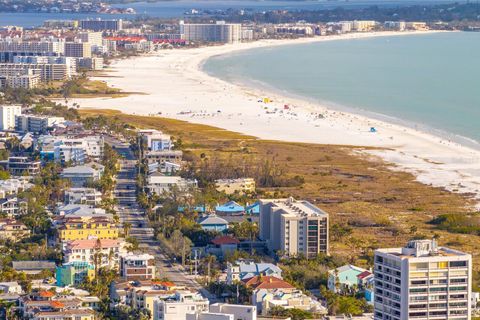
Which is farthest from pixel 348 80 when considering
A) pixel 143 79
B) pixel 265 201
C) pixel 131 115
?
pixel 265 201

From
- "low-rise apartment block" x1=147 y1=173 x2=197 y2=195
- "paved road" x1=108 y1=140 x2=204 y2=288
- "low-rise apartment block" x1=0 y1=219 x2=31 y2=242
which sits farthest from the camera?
"low-rise apartment block" x1=147 y1=173 x2=197 y2=195

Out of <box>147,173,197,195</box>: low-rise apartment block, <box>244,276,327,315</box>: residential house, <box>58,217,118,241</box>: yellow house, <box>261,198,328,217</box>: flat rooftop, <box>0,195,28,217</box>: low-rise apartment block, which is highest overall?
<box>261,198,328,217</box>: flat rooftop

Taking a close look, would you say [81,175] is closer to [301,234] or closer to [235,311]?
[301,234]

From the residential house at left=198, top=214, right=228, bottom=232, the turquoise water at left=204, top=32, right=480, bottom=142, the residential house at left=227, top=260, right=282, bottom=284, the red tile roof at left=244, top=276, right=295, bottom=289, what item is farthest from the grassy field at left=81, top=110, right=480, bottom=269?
the turquoise water at left=204, top=32, right=480, bottom=142

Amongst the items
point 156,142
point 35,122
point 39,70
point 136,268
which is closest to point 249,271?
point 136,268

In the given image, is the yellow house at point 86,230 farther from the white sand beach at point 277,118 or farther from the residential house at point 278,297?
the white sand beach at point 277,118

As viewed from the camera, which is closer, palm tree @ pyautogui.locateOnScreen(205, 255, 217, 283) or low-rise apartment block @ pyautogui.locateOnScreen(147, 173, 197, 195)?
palm tree @ pyautogui.locateOnScreen(205, 255, 217, 283)

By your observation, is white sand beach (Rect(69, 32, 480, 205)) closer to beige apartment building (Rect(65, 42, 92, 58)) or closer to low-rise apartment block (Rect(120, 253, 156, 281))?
beige apartment building (Rect(65, 42, 92, 58))

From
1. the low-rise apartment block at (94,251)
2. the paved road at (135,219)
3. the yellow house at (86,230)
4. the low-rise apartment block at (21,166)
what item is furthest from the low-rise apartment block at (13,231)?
the low-rise apartment block at (21,166)
